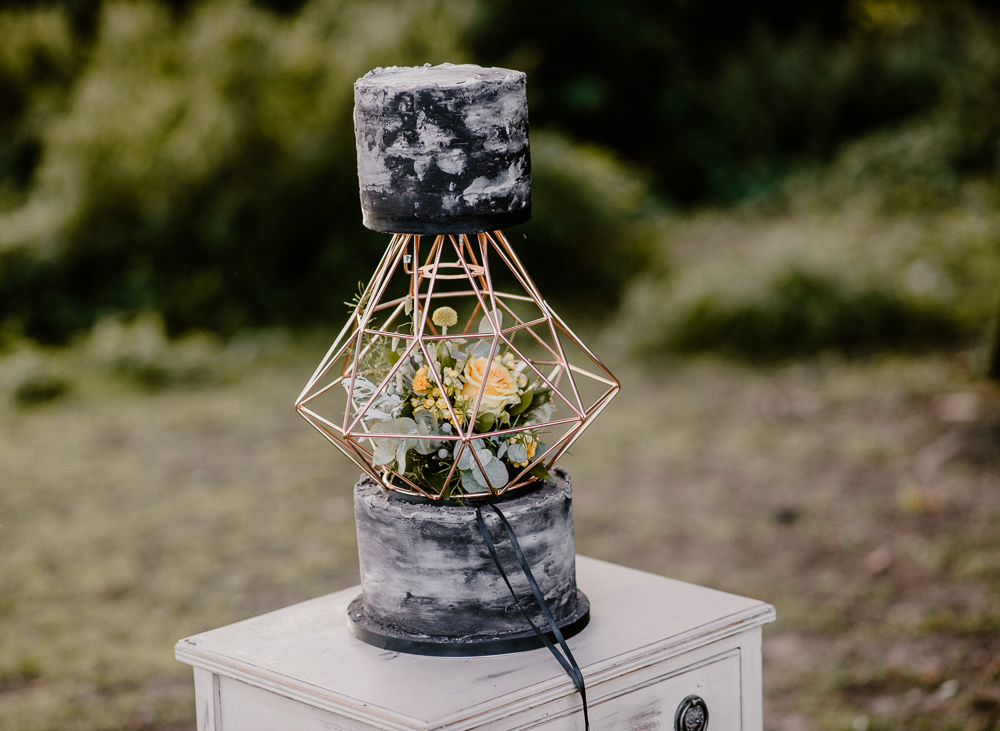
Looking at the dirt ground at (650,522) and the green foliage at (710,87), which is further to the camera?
the green foliage at (710,87)

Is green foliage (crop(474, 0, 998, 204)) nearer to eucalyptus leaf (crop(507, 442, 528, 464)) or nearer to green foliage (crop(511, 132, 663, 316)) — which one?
green foliage (crop(511, 132, 663, 316))

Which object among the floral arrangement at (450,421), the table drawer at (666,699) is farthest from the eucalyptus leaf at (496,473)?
the table drawer at (666,699)

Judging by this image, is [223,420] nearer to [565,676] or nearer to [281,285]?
[281,285]

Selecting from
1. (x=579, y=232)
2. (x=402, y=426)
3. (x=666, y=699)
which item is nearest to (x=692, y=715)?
(x=666, y=699)

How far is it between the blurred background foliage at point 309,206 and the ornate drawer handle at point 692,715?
455 centimetres

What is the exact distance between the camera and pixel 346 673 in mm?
1841

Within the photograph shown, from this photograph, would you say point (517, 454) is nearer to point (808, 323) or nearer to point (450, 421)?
point (450, 421)

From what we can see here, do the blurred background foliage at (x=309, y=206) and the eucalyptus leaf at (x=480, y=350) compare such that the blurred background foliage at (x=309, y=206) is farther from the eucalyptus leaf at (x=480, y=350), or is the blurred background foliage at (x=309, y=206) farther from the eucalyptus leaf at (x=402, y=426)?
the eucalyptus leaf at (x=402, y=426)

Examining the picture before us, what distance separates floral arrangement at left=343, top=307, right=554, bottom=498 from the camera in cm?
185

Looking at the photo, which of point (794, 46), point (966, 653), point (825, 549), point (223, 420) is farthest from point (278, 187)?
point (794, 46)

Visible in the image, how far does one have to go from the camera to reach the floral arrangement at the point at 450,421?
1.85m

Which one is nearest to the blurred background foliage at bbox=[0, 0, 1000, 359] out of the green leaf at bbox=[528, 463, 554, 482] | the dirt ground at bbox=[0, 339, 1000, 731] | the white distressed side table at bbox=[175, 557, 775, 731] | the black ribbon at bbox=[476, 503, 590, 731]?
the dirt ground at bbox=[0, 339, 1000, 731]

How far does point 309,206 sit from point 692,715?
5.48m

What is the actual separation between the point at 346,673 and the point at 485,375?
552mm
